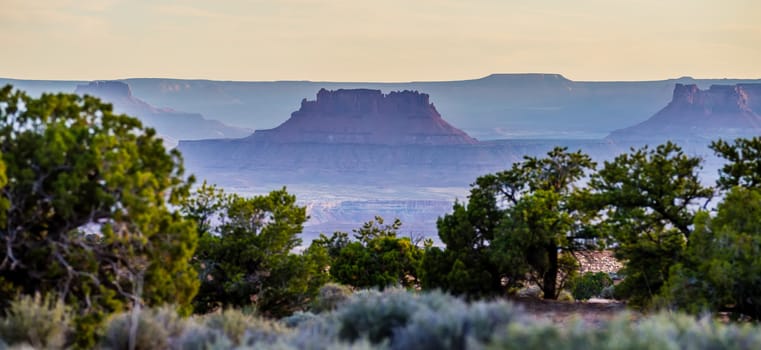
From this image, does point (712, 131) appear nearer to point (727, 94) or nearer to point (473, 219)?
point (727, 94)

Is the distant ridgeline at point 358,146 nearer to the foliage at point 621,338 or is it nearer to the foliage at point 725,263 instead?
the foliage at point 725,263

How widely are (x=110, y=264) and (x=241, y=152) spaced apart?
175 meters

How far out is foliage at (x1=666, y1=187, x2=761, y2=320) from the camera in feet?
52.7

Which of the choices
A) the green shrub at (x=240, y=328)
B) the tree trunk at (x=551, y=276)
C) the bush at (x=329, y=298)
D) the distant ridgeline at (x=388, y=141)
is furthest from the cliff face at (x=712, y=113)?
the green shrub at (x=240, y=328)

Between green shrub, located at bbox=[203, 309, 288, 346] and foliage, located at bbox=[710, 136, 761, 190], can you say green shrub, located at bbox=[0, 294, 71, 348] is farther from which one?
foliage, located at bbox=[710, 136, 761, 190]

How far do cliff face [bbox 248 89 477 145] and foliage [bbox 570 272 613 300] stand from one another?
145m

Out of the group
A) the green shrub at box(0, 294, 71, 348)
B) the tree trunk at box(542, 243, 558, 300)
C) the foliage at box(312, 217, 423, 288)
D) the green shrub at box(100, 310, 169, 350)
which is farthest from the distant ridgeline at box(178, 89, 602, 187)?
the green shrub at box(100, 310, 169, 350)

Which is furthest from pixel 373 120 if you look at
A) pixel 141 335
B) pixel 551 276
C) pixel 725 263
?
pixel 141 335

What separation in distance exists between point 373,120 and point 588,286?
149 m

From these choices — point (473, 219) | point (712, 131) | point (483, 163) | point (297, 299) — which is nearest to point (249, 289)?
point (297, 299)

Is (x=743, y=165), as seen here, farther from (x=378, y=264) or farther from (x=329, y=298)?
(x=378, y=264)

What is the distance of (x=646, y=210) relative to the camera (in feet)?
68.3

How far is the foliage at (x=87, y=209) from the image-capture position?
1302 cm

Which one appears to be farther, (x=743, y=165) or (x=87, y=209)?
(x=743, y=165)
